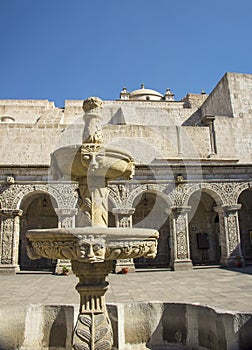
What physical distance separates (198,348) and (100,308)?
161cm

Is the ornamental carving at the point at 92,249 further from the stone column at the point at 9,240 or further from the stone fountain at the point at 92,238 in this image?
the stone column at the point at 9,240

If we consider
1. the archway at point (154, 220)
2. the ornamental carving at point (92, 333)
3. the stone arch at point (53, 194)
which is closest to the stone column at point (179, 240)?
the archway at point (154, 220)

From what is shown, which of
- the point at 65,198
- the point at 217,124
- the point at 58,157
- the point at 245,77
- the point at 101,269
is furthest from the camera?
the point at 245,77

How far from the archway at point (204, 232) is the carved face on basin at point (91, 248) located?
12.5m

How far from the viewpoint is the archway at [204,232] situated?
15.3 meters

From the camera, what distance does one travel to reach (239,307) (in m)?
5.38

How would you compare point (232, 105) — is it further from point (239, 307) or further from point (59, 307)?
point (59, 307)

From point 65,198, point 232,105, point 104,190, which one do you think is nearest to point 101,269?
point 104,190

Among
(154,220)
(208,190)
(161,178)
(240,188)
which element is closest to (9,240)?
(161,178)

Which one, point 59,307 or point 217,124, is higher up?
point 217,124

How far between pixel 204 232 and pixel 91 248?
43.8 ft

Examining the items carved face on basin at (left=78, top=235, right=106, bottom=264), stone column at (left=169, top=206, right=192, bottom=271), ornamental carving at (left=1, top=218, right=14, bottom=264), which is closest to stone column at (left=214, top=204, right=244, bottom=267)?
stone column at (left=169, top=206, right=192, bottom=271)

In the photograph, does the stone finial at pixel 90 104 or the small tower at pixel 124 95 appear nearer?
the stone finial at pixel 90 104

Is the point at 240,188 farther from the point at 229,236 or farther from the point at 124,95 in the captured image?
the point at 124,95
